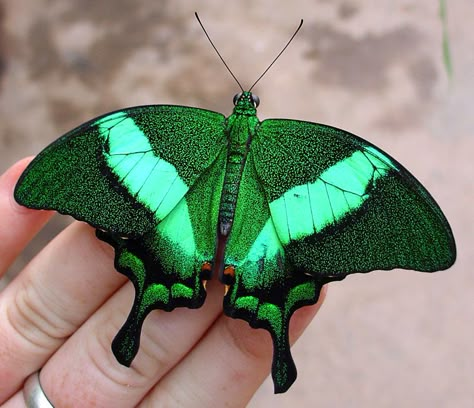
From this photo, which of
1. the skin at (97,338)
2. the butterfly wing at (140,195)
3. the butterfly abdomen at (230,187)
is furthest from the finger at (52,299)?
the butterfly abdomen at (230,187)

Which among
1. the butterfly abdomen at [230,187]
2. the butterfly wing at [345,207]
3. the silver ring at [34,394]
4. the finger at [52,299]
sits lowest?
the silver ring at [34,394]

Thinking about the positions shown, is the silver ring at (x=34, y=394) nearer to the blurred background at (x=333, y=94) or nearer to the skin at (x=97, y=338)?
the skin at (x=97, y=338)

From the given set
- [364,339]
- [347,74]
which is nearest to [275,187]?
[364,339]

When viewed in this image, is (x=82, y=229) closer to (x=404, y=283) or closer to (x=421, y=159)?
(x=404, y=283)

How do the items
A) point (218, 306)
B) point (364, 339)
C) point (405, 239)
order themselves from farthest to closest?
point (364, 339) → point (218, 306) → point (405, 239)

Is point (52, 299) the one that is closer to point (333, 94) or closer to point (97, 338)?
point (97, 338)
